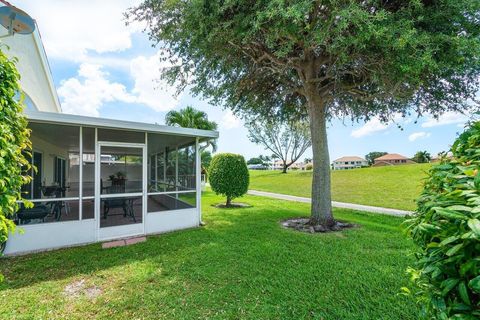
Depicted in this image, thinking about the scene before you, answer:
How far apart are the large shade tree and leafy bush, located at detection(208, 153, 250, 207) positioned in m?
2.37

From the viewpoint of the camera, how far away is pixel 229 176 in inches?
436

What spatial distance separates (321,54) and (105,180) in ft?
24.7

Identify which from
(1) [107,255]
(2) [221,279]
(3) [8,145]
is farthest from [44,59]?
(2) [221,279]

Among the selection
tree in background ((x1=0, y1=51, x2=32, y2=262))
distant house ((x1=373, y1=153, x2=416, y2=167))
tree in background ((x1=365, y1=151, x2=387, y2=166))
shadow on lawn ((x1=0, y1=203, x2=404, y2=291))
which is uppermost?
tree in background ((x1=365, y1=151, x2=387, y2=166))

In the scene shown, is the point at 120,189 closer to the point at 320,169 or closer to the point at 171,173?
the point at 171,173

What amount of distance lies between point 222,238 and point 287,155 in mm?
31117

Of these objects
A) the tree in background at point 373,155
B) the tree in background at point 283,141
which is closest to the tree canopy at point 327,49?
the tree in background at point 283,141

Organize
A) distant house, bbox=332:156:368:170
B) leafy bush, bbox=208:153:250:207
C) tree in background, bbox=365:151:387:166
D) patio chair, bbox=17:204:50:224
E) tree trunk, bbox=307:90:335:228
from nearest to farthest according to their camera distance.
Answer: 1. patio chair, bbox=17:204:50:224
2. tree trunk, bbox=307:90:335:228
3. leafy bush, bbox=208:153:250:207
4. tree in background, bbox=365:151:387:166
5. distant house, bbox=332:156:368:170

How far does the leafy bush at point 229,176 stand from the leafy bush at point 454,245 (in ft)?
31.9

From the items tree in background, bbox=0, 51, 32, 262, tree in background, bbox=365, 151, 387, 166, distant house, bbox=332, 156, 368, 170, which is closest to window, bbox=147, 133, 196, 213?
tree in background, bbox=0, 51, 32, 262

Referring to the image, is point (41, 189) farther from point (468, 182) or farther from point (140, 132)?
point (468, 182)

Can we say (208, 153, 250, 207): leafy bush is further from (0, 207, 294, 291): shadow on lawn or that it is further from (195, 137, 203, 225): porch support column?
(0, 207, 294, 291): shadow on lawn

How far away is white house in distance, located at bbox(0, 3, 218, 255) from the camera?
5582mm

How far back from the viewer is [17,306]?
332 cm
